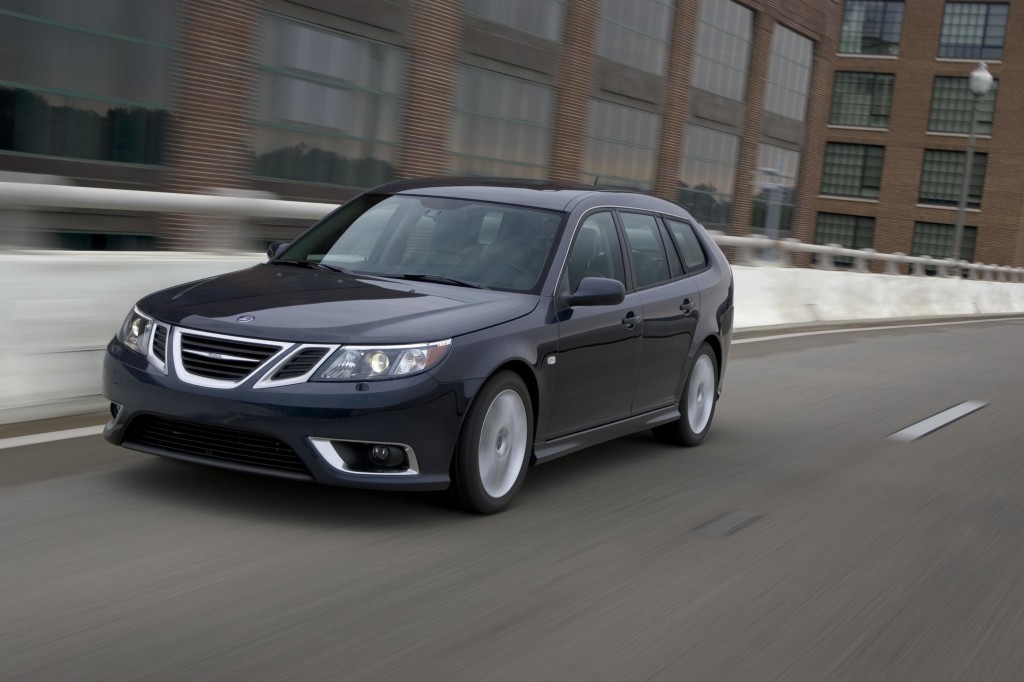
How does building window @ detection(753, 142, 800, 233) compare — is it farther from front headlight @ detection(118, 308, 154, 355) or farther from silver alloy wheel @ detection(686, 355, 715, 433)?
front headlight @ detection(118, 308, 154, 355)

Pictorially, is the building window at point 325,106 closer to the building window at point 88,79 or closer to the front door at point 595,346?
the building window at point 88,79

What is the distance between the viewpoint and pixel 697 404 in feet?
28.0

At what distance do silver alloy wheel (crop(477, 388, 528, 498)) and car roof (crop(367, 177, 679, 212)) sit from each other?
1.37 m

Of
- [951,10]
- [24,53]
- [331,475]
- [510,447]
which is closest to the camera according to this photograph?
[331,475]

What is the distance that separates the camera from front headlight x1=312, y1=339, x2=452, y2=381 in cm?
552

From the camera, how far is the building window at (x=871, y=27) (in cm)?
6875

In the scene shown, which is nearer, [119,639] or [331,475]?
[119,639]

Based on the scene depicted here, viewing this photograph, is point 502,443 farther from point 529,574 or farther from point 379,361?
point 529,574

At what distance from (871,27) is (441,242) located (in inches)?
2656

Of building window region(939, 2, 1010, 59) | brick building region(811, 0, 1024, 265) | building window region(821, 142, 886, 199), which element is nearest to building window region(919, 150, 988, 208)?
brick building region(811, 0, 1024, 265)

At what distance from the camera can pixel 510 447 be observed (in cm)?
622

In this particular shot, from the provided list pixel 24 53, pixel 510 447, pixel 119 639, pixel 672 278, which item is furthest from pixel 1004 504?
pixel 24 53

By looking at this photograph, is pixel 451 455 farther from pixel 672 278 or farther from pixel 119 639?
pixel 672 278

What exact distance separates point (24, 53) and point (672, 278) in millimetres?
10736
